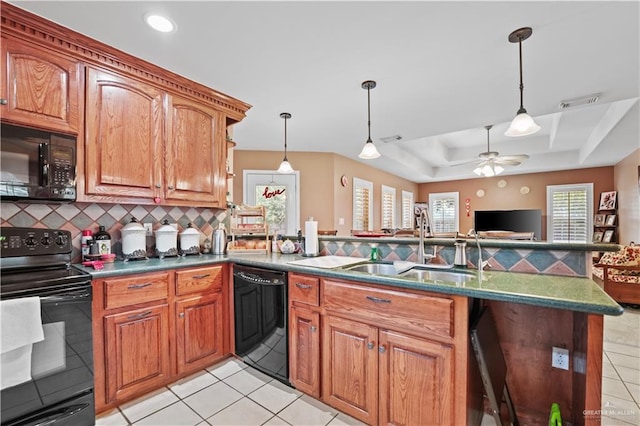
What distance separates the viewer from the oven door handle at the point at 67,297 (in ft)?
4.87

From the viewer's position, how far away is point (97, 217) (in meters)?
2.24

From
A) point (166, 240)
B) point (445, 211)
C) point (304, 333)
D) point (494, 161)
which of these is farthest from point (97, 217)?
point (445, 211)

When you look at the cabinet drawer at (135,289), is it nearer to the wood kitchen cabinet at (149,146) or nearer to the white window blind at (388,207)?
the wood kitchen cabinet at (149,146)

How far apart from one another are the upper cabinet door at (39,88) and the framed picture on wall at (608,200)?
8633 millimetres

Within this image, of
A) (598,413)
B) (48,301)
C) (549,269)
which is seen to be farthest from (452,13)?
(48,301)

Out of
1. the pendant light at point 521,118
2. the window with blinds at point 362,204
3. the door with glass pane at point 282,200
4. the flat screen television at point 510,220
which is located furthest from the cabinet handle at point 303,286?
the flat screen television at point 510,220

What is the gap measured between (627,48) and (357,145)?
9.93 feet

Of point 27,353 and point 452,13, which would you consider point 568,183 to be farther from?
point 27,353

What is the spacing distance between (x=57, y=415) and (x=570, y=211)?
8900 mm

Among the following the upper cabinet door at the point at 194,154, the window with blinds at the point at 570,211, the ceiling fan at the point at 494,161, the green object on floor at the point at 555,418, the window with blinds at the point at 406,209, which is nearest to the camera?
the green object on floor at the point at 555,418

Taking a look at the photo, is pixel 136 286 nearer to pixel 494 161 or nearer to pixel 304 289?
pixel 304 289

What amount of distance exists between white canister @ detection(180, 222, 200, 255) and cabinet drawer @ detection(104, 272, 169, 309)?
60 centimetres

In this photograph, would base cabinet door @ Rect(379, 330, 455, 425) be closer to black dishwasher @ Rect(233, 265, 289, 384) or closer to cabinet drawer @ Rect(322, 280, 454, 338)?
cabinet drawer @ Rect(322, 280, 454, 338)

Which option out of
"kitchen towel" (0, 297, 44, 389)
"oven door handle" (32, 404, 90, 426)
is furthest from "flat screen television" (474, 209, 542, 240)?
"kitchen towel" (0, 297, 44, 389)
